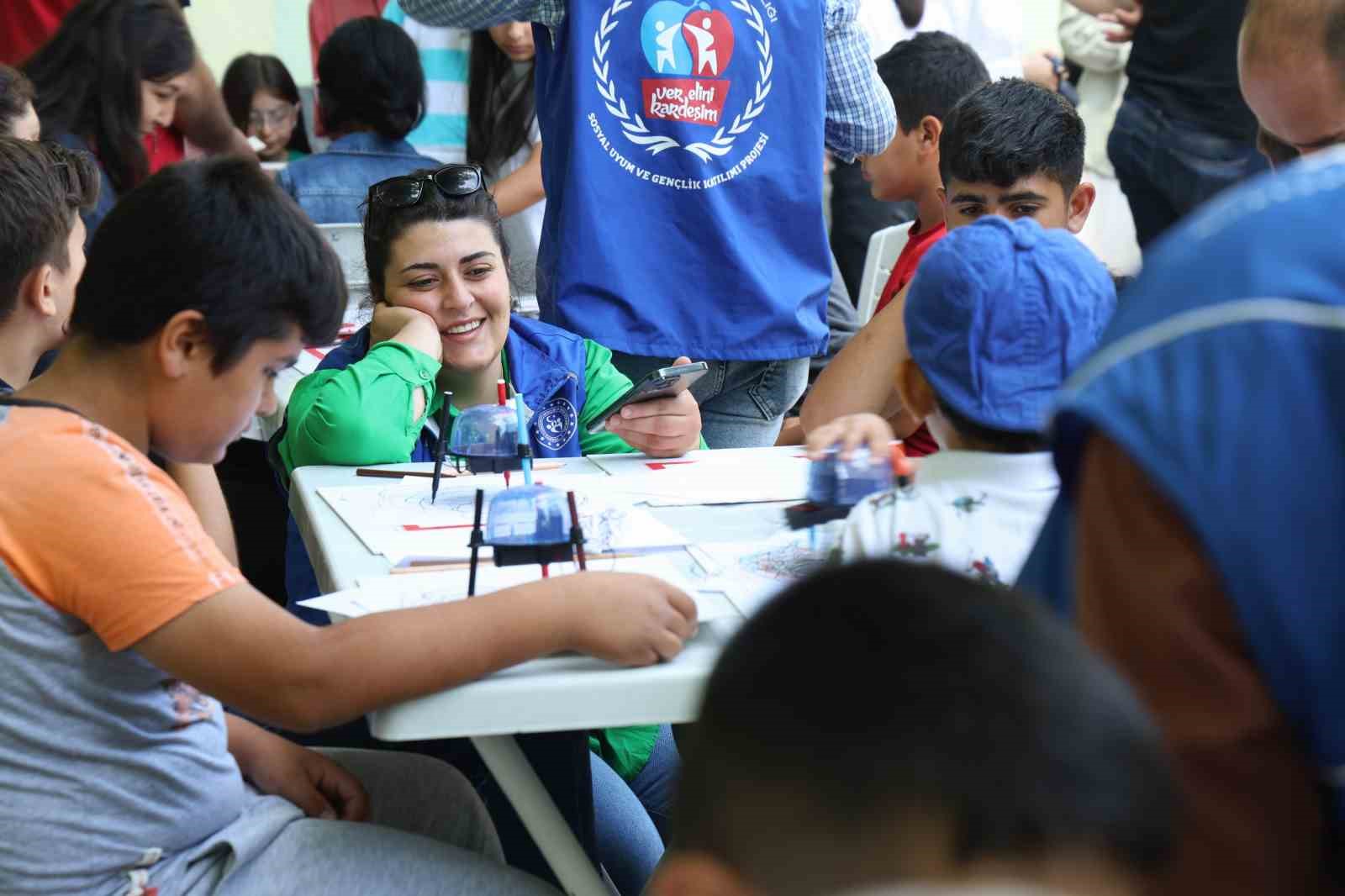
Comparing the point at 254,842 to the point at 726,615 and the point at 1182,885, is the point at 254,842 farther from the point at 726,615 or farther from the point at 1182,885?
the point at 1182,885

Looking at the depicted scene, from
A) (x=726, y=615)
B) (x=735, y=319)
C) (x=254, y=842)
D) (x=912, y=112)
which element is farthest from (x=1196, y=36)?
(x=254, y=842)

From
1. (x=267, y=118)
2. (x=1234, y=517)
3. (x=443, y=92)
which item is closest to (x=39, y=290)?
(x=1234, y=517)

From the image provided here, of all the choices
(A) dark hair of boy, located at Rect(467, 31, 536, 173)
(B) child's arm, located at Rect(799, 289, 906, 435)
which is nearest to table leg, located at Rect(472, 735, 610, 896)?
(B) child's arm, located at Rect(799, 289, 906, 435)

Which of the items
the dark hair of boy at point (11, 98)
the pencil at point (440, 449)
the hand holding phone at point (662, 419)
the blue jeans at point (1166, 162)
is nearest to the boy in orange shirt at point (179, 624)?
the pencil at point (440, 449)

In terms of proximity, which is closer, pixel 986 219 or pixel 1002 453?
pixel 1002 453

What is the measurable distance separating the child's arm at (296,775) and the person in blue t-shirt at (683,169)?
4.52ft

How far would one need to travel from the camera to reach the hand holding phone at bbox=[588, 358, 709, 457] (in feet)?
7.79

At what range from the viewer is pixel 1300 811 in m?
0.78

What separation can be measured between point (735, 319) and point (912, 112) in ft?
3.18

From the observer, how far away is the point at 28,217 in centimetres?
222

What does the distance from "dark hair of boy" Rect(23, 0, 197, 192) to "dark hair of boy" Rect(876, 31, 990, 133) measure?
1.91 m

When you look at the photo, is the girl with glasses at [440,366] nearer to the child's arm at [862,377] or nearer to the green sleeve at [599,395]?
→ the green sleeve at [599,395]

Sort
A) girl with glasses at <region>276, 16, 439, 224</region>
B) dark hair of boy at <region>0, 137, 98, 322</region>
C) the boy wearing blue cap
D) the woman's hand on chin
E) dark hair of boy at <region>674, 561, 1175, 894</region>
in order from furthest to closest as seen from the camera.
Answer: girl with glasses at <region>276, 16, 439, 224</region> → the woman's hand on chin → dark hair of boy at <region>0, 137, 98, 322</region> → the boy wearing blue cap → dark hair of boy at <region>674, 561, 1175, 894</region>

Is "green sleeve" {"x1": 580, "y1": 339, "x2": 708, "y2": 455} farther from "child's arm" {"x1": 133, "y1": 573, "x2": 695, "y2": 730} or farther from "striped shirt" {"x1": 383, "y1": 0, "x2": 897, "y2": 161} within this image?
"child's arm" {"x1": 133, "y1": 573, "x2": 695, "y2": 730}
